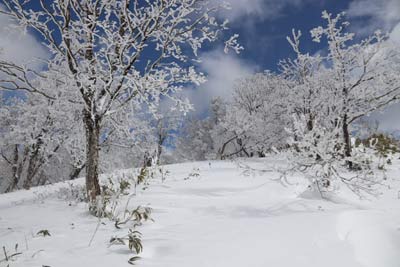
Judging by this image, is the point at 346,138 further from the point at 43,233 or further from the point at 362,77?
the point at 43,233

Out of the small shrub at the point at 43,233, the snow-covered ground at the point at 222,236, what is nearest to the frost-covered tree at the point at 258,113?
the snow-covered ground at the point at 222,236

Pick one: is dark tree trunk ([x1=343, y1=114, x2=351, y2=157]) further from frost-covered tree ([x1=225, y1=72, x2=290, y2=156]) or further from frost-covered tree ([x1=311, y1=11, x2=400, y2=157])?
frost-covered tree ([x1=225, y1=72, x2=290, y2=156])

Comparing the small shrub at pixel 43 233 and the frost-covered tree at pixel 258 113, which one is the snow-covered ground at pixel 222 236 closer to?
the small shrub at pixel 43 233

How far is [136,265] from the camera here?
255 centimetres

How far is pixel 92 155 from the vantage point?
590cm

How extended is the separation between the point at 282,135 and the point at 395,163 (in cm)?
1373

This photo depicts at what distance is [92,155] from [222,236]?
11.8ft

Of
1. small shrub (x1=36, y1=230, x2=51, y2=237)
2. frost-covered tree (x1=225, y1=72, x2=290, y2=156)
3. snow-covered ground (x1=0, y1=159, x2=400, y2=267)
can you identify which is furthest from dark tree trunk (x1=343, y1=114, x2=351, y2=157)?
frost-covered tree (x1=225, y1=72, x2=290, y2=156)

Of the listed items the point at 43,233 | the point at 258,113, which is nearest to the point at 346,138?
the point at 43,233

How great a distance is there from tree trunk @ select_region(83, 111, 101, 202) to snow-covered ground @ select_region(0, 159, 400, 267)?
1.92 feet

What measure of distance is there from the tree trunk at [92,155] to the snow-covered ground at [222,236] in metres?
0.58

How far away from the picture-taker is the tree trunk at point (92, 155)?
5809mm

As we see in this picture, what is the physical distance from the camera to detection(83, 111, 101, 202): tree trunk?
5809 millimetres

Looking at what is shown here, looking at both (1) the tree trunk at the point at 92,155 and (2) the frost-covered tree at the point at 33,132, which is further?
(2) the frost-covered tree at the point at 33,132
